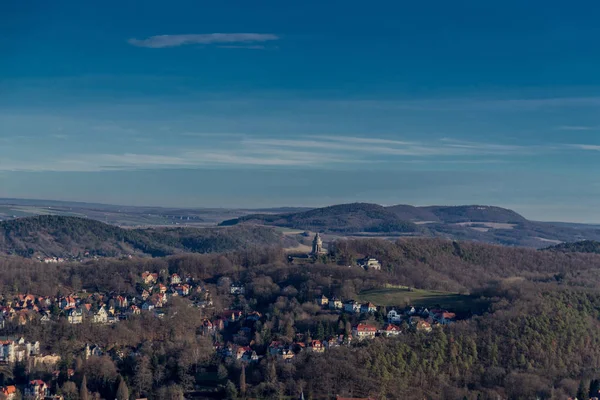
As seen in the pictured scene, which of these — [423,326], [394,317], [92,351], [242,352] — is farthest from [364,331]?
[92,351]

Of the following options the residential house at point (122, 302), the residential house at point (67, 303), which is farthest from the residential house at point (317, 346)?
the residential house at point (67, 303)

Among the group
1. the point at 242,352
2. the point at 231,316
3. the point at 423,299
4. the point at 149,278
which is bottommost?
the point at 242,352

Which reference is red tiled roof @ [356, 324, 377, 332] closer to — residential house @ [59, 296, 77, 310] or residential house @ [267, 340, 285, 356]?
residential house @ [267, 340, 285, 356]

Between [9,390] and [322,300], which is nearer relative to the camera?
[9,390]

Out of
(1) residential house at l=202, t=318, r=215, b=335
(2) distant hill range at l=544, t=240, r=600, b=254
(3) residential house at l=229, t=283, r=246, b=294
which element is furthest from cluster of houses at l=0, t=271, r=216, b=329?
(2) distant hill range at l=544, t=240, r=600, b=254

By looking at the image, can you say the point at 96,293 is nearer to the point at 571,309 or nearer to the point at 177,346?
the point at 177,346

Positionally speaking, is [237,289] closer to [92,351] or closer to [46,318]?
[46,318]

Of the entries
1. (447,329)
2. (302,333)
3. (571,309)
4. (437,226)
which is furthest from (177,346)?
(437,226)
